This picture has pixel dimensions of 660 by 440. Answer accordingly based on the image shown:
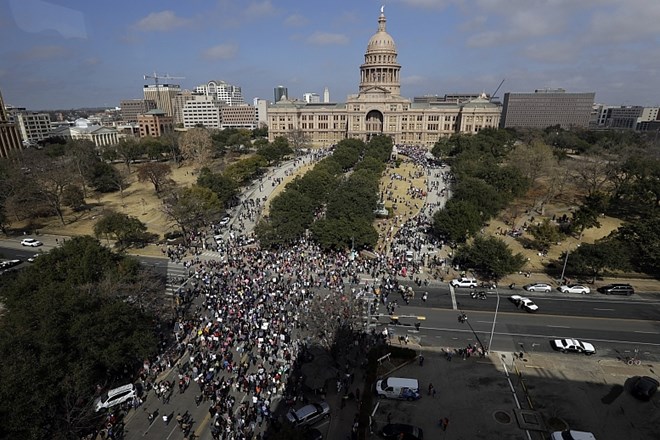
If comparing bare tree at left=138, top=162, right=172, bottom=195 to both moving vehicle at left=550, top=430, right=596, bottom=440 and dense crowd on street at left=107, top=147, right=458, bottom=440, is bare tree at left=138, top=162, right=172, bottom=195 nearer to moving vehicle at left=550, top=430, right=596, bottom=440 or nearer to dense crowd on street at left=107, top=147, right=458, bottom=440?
dense crowd on street at left=107, top=147, right=458, bottom=440

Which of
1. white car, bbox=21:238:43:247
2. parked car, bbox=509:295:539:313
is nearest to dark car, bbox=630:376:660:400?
parked car, bbox=509:295:539:313

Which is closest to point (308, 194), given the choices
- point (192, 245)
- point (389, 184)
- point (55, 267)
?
point (192, 245)

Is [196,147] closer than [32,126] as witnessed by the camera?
Yes

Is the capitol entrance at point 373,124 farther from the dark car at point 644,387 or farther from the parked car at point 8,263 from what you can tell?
the dark car at point 644,387

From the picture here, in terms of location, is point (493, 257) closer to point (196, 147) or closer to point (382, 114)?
point (196, 147)

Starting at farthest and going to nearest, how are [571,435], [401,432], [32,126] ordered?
[32,126] → [401,432] → [571,435]

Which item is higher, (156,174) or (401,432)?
(156,174)

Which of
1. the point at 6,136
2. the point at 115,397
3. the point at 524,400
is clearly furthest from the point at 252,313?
the point at 6,136
